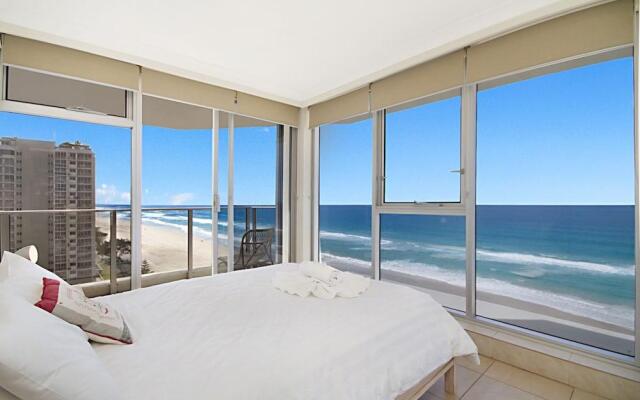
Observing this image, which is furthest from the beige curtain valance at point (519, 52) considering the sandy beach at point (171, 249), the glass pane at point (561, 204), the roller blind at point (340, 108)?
the sandy beach at point (171, 249)

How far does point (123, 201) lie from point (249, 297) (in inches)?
86.4

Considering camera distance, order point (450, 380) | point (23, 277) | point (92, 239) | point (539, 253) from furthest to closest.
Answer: point (92, 239) → point (539, 253) → point (450, 380) → point (23, 277)

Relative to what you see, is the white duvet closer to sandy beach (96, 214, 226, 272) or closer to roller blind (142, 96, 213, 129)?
sandy beach (96, 214, 226, 272)

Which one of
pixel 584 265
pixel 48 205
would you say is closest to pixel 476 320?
pixel 584 265

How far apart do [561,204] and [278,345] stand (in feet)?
8.41

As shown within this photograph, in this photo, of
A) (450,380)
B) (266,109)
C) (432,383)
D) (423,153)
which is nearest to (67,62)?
(266,109)

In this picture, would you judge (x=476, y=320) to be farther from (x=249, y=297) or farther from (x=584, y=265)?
(x=249, y=297)

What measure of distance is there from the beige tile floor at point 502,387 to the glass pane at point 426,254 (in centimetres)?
69

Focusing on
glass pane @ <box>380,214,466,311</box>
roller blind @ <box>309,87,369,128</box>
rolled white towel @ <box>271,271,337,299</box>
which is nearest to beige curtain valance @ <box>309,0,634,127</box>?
roller blind @ <box>309,87,369,128</box>

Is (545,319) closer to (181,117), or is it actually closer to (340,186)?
(340,186)

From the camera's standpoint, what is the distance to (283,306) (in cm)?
179

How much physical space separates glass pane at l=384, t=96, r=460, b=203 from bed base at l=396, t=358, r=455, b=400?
4.79 feet

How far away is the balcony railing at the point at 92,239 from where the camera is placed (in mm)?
2967

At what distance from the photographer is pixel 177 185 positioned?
4488 millimetres
